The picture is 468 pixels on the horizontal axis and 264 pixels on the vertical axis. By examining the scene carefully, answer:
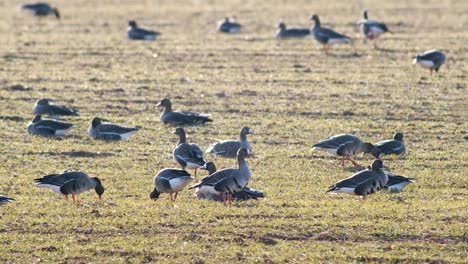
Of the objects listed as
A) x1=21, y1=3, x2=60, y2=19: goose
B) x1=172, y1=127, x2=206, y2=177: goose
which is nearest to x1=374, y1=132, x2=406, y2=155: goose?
x1=172, y1=127, x2=206, y2=177: goose

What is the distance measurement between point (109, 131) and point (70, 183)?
541cm

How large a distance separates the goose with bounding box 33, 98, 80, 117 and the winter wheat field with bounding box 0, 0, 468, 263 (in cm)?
35

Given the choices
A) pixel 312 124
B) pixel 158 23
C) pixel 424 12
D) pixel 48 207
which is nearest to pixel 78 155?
pixel 48 207

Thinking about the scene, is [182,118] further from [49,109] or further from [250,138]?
[49,109]

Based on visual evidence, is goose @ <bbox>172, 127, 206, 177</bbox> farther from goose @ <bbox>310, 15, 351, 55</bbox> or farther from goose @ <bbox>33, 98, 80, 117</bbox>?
goose @ <bbox>310, 15, 351, 55</bbox>

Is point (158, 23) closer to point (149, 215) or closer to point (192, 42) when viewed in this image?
point (192, 42)

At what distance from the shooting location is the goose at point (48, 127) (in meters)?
20.9

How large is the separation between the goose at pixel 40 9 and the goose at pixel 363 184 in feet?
111

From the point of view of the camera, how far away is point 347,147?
58.8 feet

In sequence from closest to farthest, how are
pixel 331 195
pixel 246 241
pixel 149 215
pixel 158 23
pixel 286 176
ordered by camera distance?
pixel 246 241 < pixel 149 215 < pixel 331 195 < pixel 286 176 < pixel 158 23

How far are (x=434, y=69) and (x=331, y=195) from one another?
1513 centimetres

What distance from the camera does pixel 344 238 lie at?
13094 mm

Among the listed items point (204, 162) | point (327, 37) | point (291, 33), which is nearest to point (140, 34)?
point (291, 33)

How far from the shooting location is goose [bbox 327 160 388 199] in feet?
49.9
